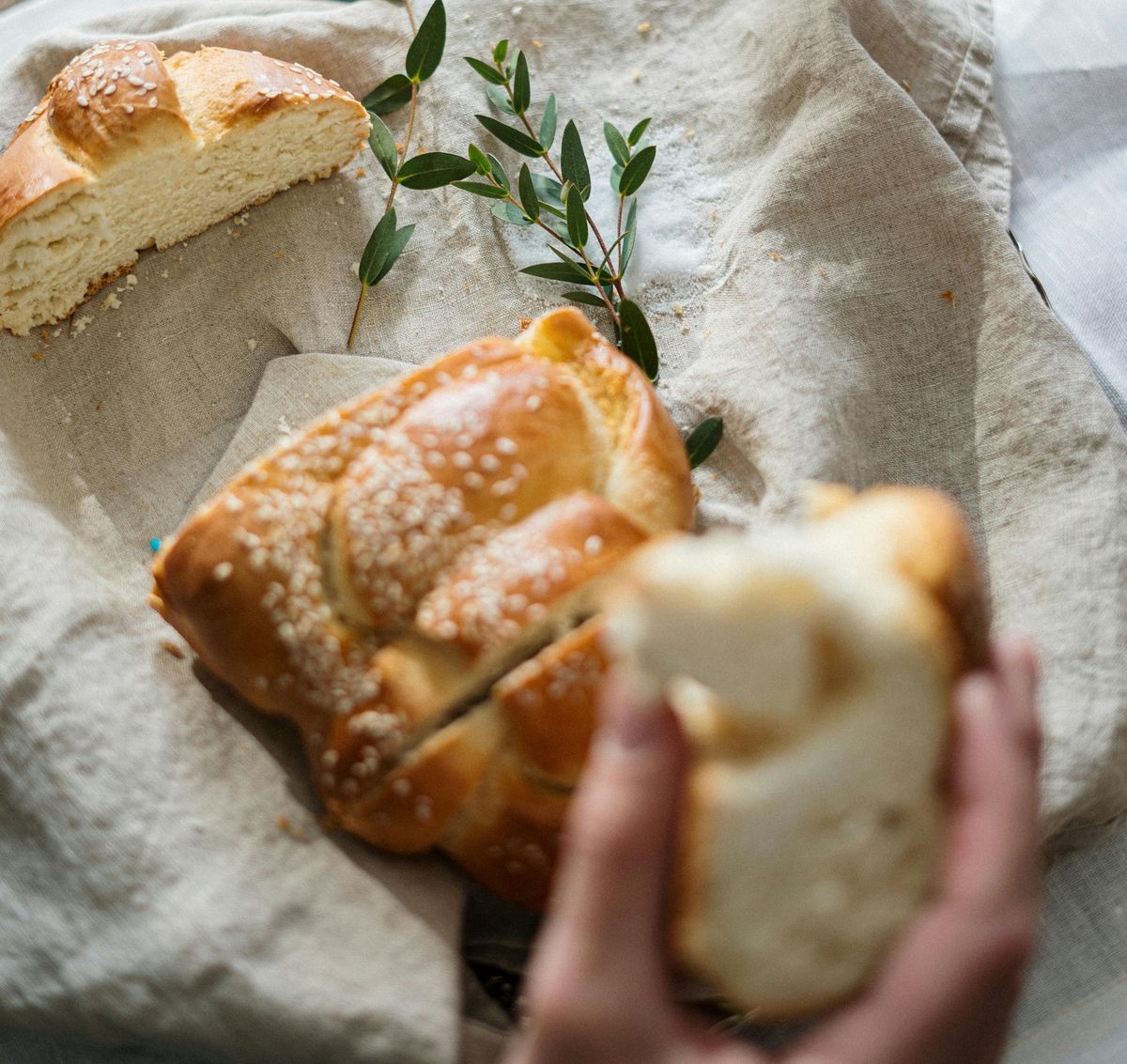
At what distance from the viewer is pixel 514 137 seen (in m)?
2.06

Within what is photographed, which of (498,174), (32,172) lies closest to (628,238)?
(498,174)

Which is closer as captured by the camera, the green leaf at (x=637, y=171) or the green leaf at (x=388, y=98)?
the green leaf at (x=637, y=171)

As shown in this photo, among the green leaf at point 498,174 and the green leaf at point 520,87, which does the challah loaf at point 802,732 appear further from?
the green leaf at point 520,87

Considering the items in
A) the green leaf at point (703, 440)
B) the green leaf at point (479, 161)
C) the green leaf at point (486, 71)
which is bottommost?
the green leaf at point (703, 440)

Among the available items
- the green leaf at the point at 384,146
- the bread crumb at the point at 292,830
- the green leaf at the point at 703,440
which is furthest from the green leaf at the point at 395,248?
the bread crumb at the point at 292,830

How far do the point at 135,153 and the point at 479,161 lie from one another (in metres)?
0.62

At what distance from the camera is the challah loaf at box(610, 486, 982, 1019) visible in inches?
36.8

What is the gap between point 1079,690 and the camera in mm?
1699

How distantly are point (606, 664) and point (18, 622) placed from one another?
0.93m

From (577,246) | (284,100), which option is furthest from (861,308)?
(284,100)

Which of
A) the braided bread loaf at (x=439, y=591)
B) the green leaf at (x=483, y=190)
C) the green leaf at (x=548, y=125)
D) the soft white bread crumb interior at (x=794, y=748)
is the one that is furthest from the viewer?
the green leaf at (x=548, y=125)

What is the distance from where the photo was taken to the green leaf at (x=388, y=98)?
2.16 metres

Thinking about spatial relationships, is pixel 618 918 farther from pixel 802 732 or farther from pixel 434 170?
pixel 434 170

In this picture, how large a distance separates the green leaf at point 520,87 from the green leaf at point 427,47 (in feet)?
0.52
